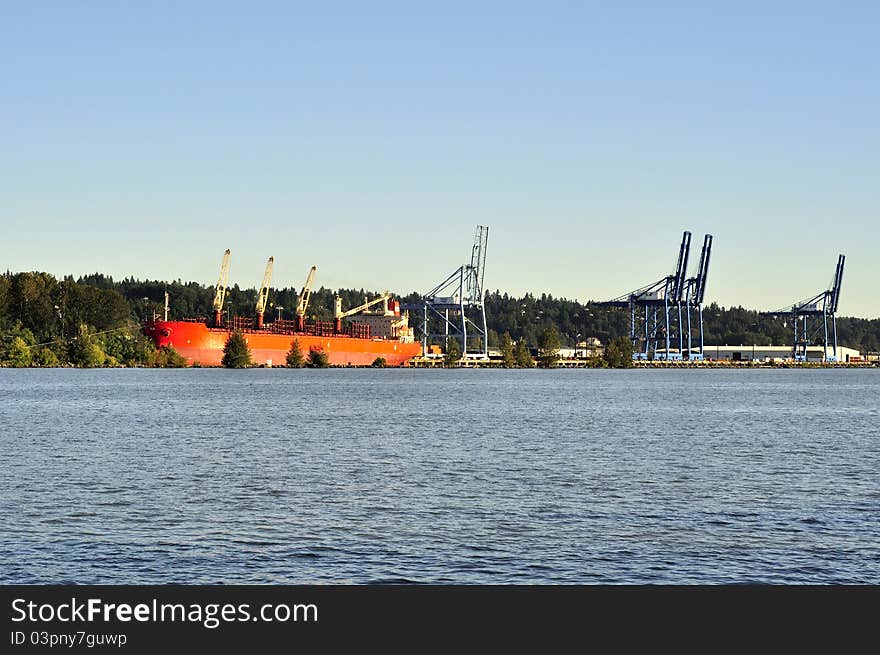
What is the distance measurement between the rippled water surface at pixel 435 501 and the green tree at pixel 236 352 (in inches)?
4219

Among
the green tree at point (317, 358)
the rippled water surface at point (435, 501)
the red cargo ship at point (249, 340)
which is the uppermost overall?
the red cargo ship at point (249, 340)

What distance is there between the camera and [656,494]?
30781 mm

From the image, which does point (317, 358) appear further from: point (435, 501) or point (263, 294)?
point (435, 501)

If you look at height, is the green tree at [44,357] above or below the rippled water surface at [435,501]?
above

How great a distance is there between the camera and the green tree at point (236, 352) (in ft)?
546

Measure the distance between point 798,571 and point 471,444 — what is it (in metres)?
25.5

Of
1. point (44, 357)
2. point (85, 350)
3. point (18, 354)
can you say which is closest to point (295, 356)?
point (85, 350)

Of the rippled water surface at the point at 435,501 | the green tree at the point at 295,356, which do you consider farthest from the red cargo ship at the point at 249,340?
the rippled water surface at the point at 435,501

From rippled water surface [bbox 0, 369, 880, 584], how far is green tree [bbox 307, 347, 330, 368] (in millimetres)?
128133

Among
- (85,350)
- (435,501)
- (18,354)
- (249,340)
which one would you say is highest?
(249,340)

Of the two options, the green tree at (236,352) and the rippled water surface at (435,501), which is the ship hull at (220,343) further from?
the rippled water surface at (435,501)

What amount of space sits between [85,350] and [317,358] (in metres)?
38.5

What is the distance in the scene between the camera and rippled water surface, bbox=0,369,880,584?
21.3 m

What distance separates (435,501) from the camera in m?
29.1
